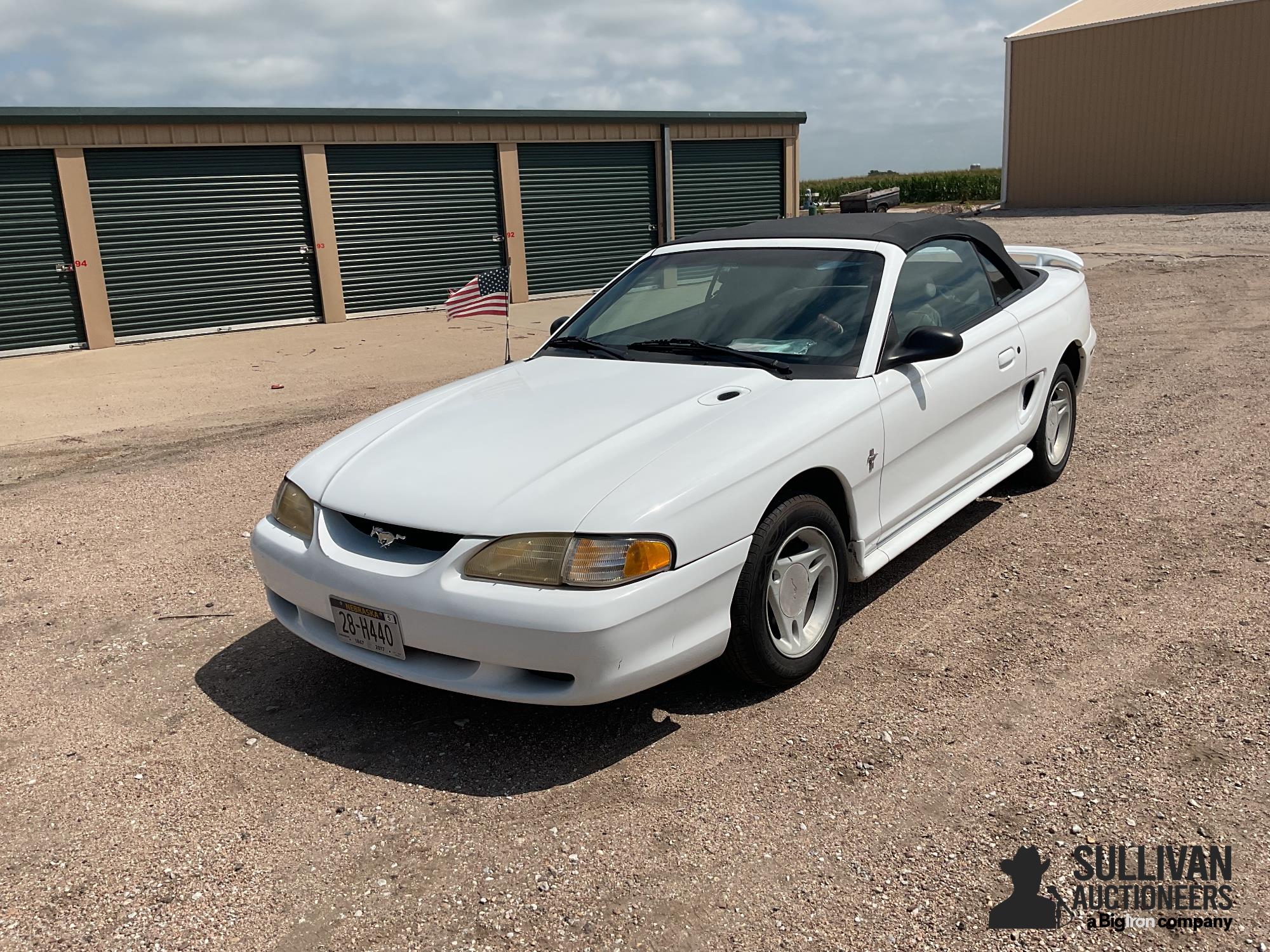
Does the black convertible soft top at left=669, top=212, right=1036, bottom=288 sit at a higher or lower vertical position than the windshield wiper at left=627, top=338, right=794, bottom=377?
higher

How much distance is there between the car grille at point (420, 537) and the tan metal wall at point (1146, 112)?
32154 mm

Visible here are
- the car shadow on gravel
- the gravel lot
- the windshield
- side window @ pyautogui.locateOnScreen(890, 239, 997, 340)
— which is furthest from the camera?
side window @ pyautogui.locateOnScreen(890, 239, 997, 340)

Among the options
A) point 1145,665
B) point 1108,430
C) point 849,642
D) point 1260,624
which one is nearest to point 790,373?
point 849,642

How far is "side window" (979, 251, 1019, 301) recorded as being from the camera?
529 centimetres

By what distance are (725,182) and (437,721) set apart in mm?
18174

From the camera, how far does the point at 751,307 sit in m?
4.49

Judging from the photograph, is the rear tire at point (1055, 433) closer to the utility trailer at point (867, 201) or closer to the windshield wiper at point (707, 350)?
the windshield wiper at point (707, 350)

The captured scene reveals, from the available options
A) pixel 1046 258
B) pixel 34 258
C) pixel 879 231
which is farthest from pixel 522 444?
pixel 34 258

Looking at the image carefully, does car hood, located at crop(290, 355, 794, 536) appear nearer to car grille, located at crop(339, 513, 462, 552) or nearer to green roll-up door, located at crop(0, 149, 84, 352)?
car grille, located at crop(339, 513, 462, 552)

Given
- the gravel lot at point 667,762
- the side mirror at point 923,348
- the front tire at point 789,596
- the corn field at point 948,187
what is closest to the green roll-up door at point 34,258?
the gravel lot at point 667,762

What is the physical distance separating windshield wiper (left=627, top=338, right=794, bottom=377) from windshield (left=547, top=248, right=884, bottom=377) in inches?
0.8

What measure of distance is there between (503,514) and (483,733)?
0.87 m

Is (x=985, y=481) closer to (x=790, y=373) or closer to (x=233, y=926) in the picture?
(x=790, y=373)

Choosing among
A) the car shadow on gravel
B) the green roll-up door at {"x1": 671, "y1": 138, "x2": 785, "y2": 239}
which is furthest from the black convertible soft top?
the green roll-up door at {"x1": 671, "y1": 138, "x2": 785, "y2": 239}
